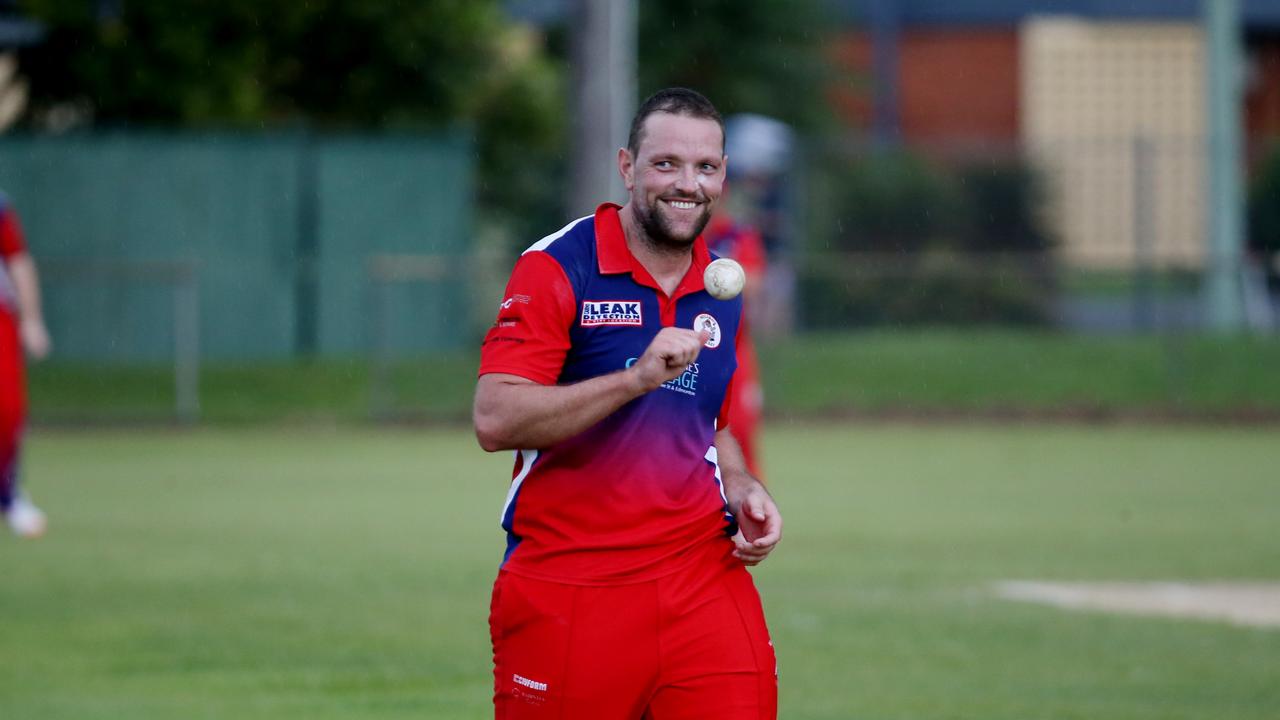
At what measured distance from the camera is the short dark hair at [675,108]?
5.31 metres

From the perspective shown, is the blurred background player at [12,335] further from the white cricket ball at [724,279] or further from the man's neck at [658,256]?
the white cricket ball at [724,279]

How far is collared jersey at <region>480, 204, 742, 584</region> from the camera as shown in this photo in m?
5.21

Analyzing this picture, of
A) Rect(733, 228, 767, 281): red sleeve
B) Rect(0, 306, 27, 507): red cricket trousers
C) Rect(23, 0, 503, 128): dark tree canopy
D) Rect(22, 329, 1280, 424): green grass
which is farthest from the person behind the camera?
Rect(23, 0, 503, 128): dark tree canopy

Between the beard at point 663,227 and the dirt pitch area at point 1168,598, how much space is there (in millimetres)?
6129

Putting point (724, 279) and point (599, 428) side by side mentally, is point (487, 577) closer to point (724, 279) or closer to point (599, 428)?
point (599, 428)

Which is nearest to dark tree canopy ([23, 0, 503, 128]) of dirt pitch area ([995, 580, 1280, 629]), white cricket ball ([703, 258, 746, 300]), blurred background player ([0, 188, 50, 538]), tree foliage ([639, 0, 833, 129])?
blurred background player ([0, 188, 50, 538])

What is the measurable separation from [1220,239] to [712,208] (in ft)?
78.1

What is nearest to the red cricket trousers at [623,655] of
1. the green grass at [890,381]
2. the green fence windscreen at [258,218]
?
the green grass at [890,381]

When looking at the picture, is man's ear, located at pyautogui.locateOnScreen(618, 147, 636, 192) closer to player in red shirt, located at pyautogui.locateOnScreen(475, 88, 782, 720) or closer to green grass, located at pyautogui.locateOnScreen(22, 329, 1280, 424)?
player in red shirt, located at pyautogui.locateOnScreen(475, 88, 782, 720)

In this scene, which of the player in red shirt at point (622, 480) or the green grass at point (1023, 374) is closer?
the player in red shirt at point (622, 480)

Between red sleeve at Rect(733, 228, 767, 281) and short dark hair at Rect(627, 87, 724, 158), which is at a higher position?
short dark hair at Rect(627, 87, 724, 158)

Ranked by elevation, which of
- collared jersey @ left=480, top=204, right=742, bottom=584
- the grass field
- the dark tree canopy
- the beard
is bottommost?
the grass field

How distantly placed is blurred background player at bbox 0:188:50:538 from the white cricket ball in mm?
8460

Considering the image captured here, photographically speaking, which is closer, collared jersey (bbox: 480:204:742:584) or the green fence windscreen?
collared jersey (bbox: 480:204:742:584)
